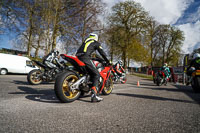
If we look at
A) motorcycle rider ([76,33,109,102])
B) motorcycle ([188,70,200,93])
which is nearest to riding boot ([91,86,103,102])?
motorcycle rider ([76,33,109,102])

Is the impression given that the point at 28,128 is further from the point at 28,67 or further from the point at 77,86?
the point at 28,67

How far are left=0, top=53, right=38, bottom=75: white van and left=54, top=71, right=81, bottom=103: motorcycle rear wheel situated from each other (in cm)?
1285

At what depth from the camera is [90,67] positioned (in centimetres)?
335

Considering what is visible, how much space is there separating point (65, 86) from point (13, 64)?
13.2 m

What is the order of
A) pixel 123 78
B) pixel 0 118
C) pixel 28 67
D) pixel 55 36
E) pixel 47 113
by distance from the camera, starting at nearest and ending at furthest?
pixel 0 118
pixel 47 113
pixel 123 78
pixel 28 67
pixel 55 36

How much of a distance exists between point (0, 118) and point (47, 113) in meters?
0.66

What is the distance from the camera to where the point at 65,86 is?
316 centimetres

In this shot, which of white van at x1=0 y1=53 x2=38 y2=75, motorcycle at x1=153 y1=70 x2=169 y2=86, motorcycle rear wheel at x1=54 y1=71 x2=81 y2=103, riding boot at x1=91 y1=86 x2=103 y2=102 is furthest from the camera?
Result: white van at x1=0 y1=53 x2=38 y2=75

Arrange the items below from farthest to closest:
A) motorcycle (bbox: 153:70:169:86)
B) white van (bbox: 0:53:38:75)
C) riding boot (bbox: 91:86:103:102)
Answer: white van (bbox: 0:53:38:75)
motorcycle (bbox: 153:70:169:86)
riding boot (bbox: 91:86:103:102)

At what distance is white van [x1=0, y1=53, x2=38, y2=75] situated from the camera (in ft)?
43.2

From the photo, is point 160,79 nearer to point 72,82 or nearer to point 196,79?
point 196,79

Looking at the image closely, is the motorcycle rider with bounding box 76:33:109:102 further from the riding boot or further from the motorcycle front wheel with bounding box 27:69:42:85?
the motorcycle front wheel with bounding box 27:69:42:85

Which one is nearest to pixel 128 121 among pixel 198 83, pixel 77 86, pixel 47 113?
Answer: pixel 47 113

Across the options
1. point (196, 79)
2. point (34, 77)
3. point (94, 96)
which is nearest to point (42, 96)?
point (94, 96)
